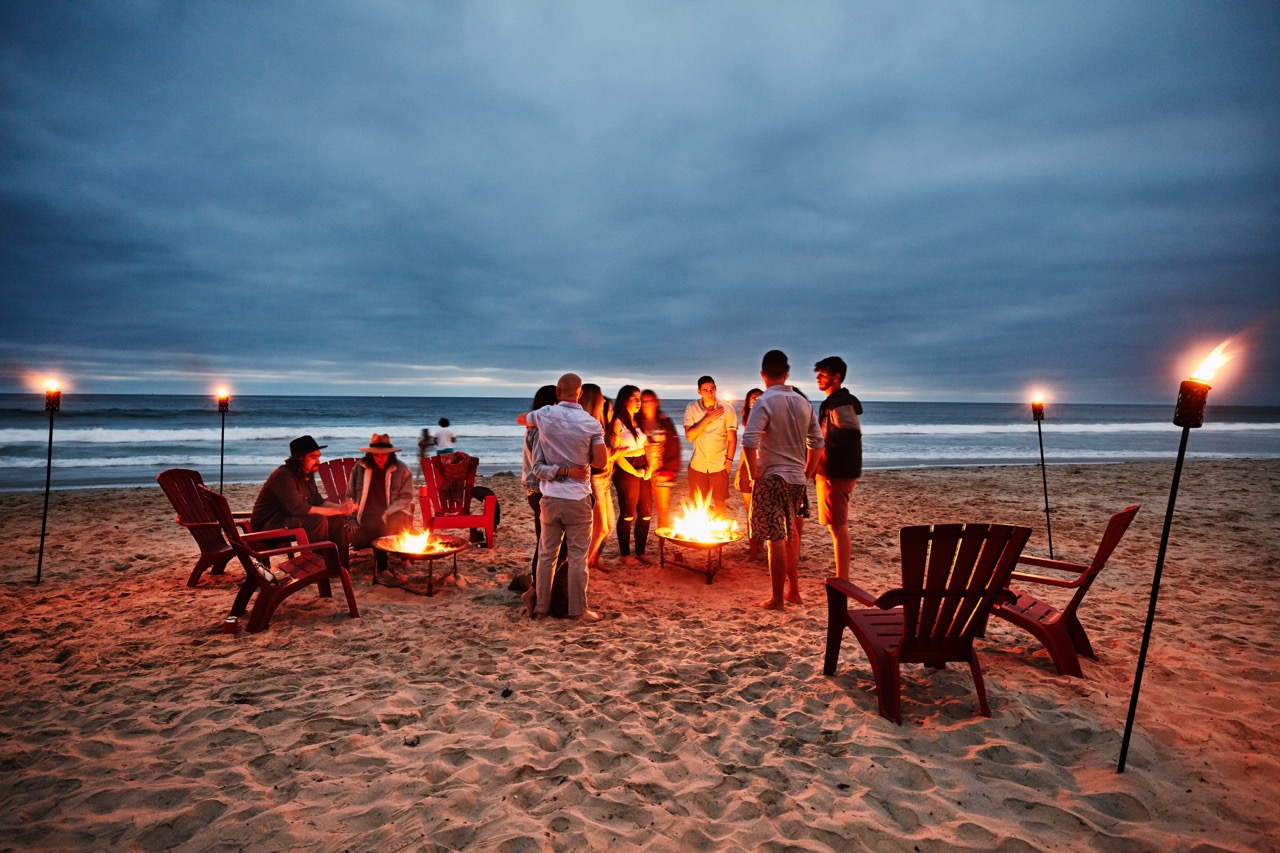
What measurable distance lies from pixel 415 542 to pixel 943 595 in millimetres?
4557

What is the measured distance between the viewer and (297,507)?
5.21m

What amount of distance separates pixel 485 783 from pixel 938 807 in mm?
2000

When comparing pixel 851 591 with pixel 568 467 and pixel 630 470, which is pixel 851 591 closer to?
pixel 568 467

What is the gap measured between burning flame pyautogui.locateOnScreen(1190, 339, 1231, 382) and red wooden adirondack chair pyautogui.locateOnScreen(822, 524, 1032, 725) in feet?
3.35

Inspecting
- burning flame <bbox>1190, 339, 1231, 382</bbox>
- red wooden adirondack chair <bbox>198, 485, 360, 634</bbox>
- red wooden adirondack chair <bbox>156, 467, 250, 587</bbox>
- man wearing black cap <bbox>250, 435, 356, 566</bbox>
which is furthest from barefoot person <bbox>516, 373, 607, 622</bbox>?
burning flame <bbox>1190, 339, 1231, 382</bbox>

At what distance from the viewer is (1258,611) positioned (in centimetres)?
475

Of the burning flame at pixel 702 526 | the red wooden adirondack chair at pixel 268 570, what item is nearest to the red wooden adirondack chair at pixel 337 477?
the red wooden adirondack chair at pixel 268 570

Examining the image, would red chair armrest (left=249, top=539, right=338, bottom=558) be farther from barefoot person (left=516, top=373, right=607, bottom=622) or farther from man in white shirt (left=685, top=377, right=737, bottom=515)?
man in white shirt (left=685, top=377, right=737, bottom=515)

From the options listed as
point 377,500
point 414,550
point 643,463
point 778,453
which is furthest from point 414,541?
point 778,453

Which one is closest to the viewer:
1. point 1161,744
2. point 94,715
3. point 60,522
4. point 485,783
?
point 485,783

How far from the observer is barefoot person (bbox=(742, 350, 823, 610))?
468cm

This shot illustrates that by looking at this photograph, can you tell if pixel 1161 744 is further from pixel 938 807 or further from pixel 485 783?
pixel 485 783

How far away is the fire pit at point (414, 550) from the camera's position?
529 cm

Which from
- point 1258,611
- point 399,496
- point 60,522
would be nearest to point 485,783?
point 399,496
